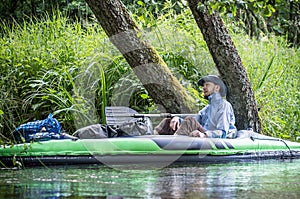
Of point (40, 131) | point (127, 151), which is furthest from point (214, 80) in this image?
point (40, 131)

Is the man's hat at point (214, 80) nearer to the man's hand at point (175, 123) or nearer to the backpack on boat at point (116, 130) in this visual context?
the man's hand at point (175, 123)

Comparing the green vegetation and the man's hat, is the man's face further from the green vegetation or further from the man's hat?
the green vegetation

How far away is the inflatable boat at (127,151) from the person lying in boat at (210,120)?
205 mm

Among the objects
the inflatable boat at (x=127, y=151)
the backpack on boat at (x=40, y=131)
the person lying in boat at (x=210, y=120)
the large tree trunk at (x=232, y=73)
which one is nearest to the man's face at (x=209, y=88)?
the person lying in boat at (x=210, y=120)

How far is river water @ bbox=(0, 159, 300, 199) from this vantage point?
4574 millimetres

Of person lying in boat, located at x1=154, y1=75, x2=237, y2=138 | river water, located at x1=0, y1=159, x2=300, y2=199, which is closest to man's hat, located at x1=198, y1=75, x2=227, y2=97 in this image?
person lying in boat, located at x1=154, y1=75, x2=237, y2=138

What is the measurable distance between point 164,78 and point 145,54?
39 centimetres

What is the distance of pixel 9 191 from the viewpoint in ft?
15.4

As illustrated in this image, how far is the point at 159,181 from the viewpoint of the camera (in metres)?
5.36

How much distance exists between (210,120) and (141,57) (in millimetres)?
1255

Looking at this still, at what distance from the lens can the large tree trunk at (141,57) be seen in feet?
25.6

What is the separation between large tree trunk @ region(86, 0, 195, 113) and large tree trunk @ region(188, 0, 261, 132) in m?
0.54

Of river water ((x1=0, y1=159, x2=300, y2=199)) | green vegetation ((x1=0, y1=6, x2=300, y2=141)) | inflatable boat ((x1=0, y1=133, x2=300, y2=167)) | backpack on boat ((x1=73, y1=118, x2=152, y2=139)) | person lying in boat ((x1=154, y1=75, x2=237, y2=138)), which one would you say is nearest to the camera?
river water ((x1=0, y1=159, x2=300, y2=199))

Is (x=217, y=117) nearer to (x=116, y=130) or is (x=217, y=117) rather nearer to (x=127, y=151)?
(x=116, y=130)
